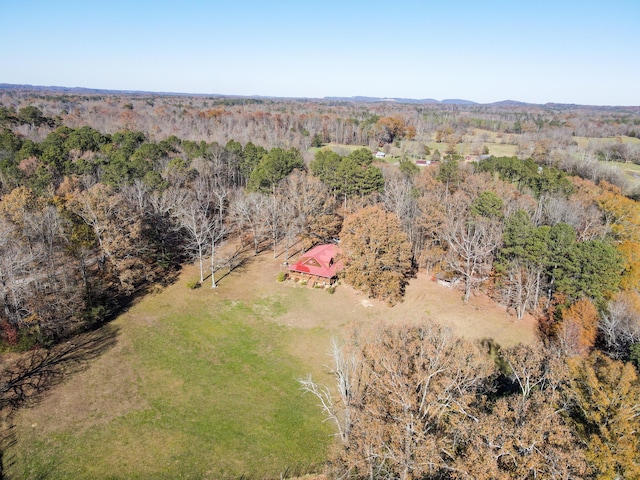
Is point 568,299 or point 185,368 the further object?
point 568,299

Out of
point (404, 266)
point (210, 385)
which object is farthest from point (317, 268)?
point (210, 385)

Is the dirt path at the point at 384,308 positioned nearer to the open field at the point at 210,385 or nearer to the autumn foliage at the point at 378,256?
the open field at the point at 210,385

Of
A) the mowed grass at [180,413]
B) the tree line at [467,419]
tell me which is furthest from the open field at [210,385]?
the tree line at [467,419]

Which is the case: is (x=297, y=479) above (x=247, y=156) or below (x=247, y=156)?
below

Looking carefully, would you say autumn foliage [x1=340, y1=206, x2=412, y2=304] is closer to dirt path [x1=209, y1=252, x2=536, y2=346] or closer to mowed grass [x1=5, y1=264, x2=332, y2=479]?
dirt path [x1=209, y1=252, x2=536, y2=346]

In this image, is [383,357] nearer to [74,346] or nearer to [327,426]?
[327,426]

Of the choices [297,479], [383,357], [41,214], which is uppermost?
[41,214]

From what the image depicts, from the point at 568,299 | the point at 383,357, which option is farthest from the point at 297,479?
the point at 568,299
